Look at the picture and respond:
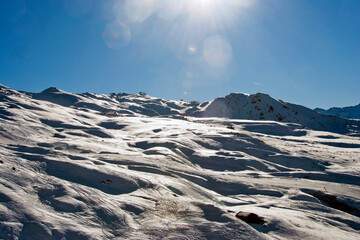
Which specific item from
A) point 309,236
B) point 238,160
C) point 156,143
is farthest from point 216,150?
point 309,236

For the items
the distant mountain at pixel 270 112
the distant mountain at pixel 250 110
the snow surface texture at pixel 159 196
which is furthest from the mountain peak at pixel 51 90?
the snow surface texture at pixel 159 196

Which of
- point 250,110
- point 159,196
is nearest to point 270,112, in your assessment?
point 250,110

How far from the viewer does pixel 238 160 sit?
1048cm

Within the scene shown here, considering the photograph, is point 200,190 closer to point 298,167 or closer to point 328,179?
point 328,179

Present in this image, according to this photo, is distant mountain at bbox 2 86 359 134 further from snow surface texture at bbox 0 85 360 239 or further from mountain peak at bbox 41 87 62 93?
snow surface texture at bbox 0 85 360 239

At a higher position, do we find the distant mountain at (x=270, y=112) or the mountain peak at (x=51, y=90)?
the mountain peak at (x=51, y=90)

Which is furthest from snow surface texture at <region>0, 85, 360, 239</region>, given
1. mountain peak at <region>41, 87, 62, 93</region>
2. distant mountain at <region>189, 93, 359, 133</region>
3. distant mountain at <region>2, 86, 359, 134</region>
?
mountain peak at <region>41, 87, 62, 93</region>

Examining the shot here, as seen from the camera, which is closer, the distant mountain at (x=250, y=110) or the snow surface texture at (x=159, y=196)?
the snow surface texture at (x=159, y=196)

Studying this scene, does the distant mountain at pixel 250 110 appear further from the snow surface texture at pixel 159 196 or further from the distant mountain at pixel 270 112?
the snow surface texture at pixel 159 196

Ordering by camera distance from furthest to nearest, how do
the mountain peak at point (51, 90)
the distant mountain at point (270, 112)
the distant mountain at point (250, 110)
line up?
the mountain peak at point (51, 90) → the distant mountain at point (270, 112) → the distant mountain at point (250, 110)

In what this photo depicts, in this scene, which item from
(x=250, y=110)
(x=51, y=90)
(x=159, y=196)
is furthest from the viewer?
(x=51, y=90)

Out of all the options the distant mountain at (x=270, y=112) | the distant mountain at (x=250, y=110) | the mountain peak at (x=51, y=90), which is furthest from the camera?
the mountain peak at (x=51, y=90)

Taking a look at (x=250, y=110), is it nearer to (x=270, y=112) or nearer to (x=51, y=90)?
(x=270, y=112)

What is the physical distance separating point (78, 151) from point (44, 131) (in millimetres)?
4282
